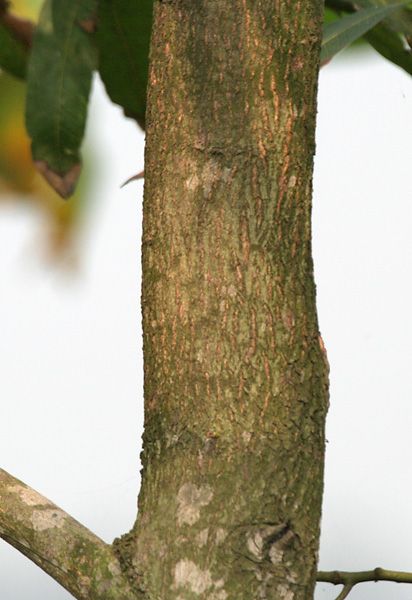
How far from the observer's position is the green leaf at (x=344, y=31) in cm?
111

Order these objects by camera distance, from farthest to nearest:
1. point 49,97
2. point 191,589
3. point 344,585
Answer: point 49,97, point 344,585, point 191,589

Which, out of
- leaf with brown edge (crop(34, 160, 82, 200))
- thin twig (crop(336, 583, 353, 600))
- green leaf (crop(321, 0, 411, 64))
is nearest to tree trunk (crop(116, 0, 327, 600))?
thin twig (crop(336, 583, 353, 600))

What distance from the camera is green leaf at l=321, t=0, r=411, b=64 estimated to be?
111 centimetres

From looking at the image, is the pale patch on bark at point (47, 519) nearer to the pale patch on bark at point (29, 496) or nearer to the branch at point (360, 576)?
the pale patch on bark at point (29, 496)

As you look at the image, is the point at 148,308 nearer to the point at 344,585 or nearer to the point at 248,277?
the point at 248,277

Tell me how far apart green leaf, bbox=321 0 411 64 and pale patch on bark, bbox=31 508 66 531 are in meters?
0.62

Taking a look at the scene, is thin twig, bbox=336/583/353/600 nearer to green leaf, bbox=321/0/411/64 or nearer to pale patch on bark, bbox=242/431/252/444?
pale patch on bark, bbox=242/431/252/444

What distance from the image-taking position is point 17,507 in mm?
743

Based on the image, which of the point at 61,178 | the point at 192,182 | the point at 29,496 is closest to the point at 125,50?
the point at 61,178

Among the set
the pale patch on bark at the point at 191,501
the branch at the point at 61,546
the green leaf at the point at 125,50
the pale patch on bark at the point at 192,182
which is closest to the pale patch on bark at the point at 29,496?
the branch at the point at 61,546

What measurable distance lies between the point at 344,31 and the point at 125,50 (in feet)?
1.36

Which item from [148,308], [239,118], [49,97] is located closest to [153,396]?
[148,308]

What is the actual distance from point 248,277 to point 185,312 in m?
0.05

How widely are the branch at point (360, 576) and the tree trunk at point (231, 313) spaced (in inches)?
7.0
